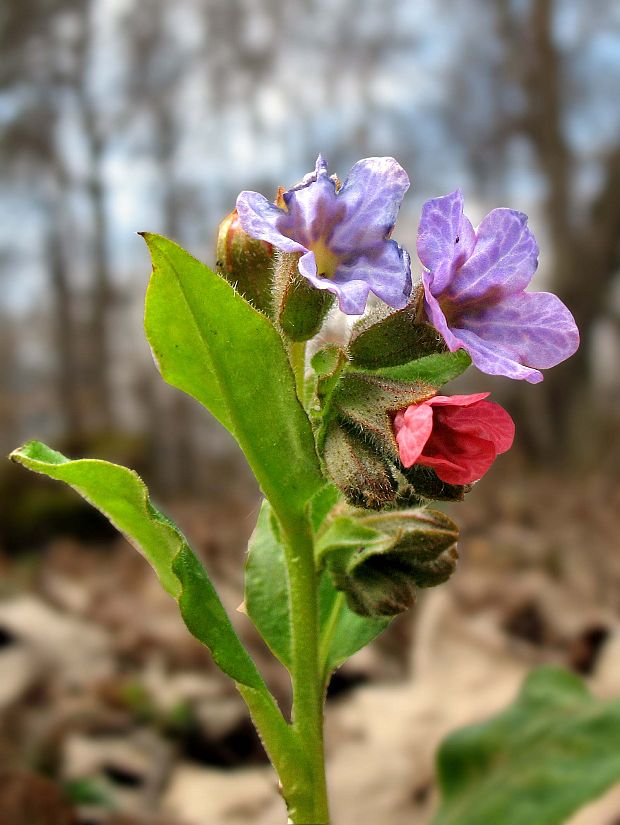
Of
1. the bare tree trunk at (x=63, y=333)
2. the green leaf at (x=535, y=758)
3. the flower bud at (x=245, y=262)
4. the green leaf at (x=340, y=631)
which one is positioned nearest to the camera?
the flower bud at (x=245, y=262)

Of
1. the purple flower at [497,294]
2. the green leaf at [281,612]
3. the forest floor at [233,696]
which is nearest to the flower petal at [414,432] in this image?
the purple flower at [497,294]

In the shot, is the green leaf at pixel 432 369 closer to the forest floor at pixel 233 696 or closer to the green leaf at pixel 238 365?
the green leaf at pixel 238 365

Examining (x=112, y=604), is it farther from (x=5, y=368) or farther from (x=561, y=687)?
(x=5, y=368)

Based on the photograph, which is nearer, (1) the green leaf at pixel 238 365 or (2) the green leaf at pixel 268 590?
(1) the green leaf at pixel 238 365

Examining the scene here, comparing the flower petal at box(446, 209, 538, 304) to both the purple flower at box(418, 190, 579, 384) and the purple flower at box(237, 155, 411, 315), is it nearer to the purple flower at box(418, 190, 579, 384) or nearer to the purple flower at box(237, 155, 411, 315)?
the purple flower at box(418, 190, 579, 384)

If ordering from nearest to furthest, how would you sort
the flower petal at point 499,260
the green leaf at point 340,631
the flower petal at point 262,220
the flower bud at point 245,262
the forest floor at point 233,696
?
the flower petal at point 262,220 < the flower petal at point 499,260 < the flower bud at point 245,262 < the green leaf at point 340,631 < the forest floor at point 233,696

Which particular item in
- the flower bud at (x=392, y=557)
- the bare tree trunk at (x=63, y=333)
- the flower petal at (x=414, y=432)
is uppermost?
the flower petal at (x=414, y=432)

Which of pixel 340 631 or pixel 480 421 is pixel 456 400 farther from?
pixel 340 631

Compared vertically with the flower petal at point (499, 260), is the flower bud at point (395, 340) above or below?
below
